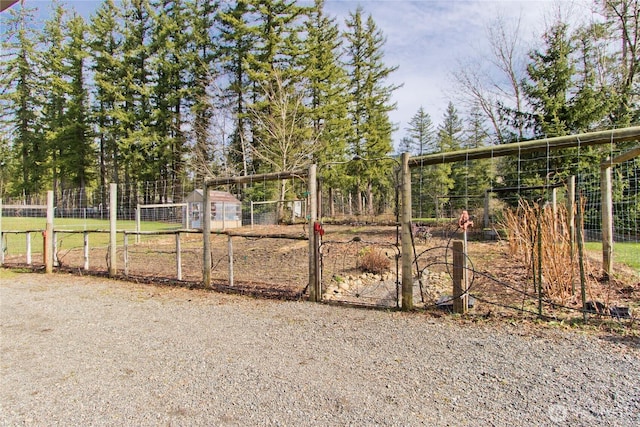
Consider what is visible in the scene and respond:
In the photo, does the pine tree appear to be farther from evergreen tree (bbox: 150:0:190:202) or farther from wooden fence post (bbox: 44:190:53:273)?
evergreen tree (bbox: 150:0:190:202)

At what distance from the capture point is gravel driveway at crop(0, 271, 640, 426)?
2.18m

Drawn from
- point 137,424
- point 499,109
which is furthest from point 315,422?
point 499,109

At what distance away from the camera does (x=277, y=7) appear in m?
24.0

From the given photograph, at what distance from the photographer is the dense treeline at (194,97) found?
22891 mm

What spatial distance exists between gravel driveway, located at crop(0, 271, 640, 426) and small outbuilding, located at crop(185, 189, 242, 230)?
15.2 m

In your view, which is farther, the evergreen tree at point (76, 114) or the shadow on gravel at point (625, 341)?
the evergreen tree at point (76, 114)

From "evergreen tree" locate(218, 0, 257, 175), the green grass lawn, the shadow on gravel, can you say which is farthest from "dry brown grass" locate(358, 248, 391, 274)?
"evergreen tree" locate(218, 0, 257, 175)

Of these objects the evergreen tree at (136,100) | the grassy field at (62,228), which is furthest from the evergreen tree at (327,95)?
the evergreen tree at (136,100)

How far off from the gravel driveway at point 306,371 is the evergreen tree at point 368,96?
24420mm

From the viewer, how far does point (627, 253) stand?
336 inches

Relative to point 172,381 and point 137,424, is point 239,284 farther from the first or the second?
point 137,424

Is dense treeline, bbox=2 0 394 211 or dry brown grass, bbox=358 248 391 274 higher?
dense treeline, bbox=2 0 394 211

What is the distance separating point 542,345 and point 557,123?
39.4ft

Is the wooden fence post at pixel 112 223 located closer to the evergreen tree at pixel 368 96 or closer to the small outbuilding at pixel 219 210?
the small outbuilding at pixel 219 210
